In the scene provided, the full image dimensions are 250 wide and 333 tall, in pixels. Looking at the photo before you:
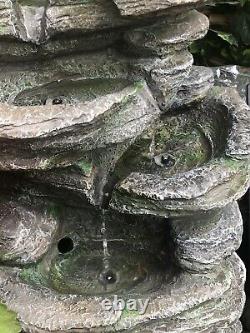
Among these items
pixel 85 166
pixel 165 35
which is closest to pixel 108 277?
pixel 85 166

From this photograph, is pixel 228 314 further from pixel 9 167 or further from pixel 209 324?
pixel 9 167

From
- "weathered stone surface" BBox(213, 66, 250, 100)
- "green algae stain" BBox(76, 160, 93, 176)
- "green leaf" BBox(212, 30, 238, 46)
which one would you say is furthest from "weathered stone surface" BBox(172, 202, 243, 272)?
"green leaf" BBox(212, 30, 238, 46)

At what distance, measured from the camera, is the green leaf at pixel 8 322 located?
4.66ft

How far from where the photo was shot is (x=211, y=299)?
169 centimetres

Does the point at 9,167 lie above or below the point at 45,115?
below

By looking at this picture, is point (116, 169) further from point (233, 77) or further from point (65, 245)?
point (233, 77)

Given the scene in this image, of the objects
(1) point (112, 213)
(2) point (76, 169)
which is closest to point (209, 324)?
(1) point (112, 213)

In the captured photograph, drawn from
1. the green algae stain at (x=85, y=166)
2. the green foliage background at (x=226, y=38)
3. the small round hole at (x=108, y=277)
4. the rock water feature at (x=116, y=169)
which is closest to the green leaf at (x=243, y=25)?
the green foliage background at (x=226, y=38)

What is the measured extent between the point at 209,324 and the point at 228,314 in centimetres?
6

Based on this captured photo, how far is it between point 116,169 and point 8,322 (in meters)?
0.48

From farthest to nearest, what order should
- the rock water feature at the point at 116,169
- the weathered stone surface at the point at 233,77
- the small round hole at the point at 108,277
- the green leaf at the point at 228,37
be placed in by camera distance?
1. the green leaf at the point at 228,37
2. the weathered stone surface at the point at 233,77
3. the small round hole at the point at 108,277
4. the rock water feature at the point at 116,169

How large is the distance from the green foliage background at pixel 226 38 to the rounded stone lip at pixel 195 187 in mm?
1344

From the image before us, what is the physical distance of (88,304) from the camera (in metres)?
1.61

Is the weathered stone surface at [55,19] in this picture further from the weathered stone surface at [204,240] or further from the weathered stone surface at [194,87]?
the weathered stone surface at [204,240]
